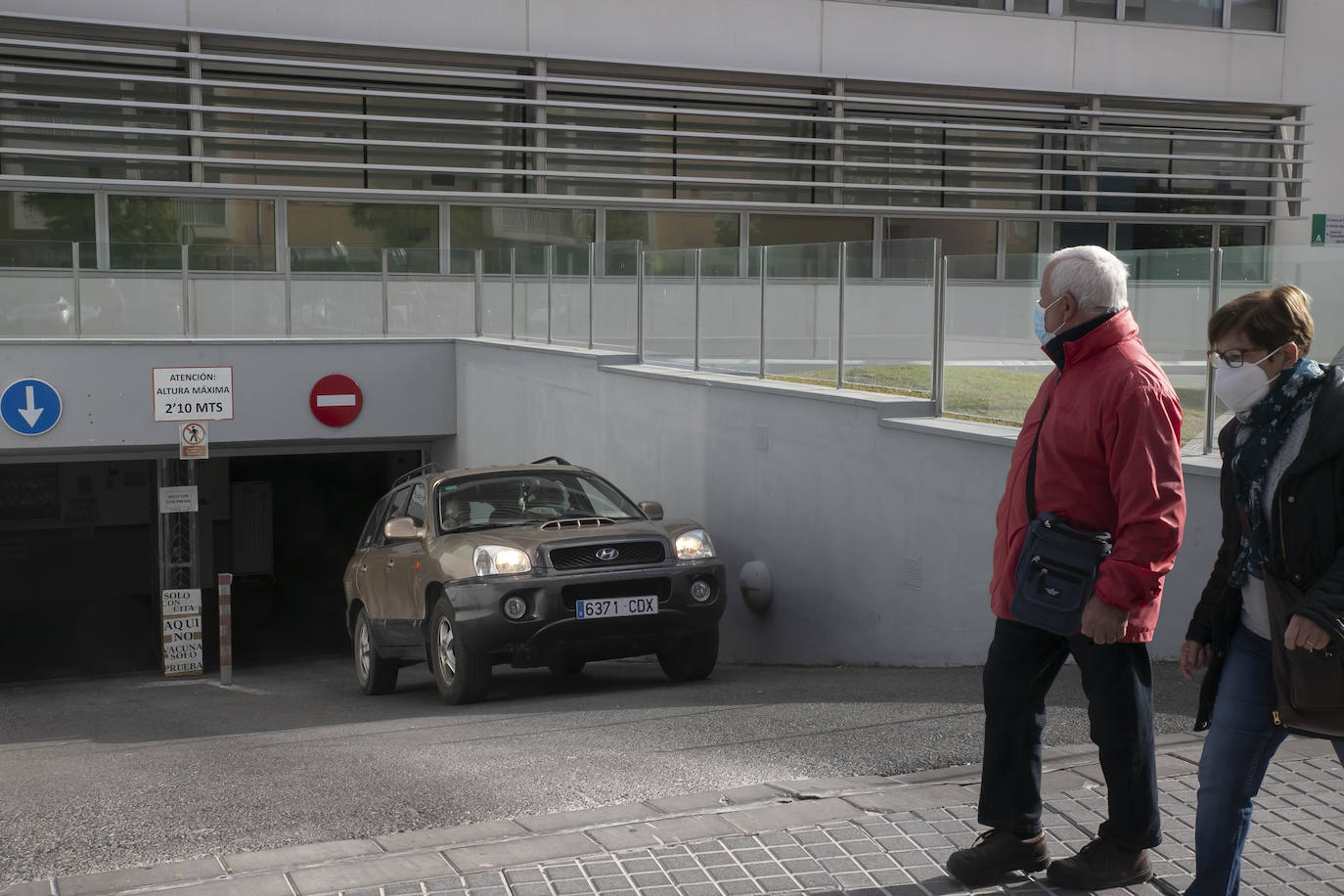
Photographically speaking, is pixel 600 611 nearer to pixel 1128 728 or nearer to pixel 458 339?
pixel 1128 728

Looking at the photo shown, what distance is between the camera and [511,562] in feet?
30.3

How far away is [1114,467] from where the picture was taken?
12.9 ft

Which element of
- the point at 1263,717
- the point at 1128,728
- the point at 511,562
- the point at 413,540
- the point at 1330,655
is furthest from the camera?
the point at 413,540

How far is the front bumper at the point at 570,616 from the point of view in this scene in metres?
9.13

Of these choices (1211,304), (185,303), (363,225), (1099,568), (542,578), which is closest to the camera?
(1099,568)

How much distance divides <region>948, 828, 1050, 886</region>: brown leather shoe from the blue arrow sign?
16560mm

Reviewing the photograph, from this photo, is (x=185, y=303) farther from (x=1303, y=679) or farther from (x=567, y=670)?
(x=1303, y=679)

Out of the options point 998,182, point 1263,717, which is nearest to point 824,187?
point 998,182

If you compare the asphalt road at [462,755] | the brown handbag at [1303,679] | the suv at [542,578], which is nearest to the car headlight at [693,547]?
the suv at [542,578]

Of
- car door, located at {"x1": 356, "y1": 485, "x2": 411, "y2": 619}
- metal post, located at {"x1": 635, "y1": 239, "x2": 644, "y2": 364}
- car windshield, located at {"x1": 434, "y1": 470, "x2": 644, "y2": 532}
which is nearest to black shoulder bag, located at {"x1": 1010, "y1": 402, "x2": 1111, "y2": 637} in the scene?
car windshield, located at {"x1": 434, "y1": 470, "x2": 644, "y2": 532}

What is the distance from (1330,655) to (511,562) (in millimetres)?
6355

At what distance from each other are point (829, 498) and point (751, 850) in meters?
6.15

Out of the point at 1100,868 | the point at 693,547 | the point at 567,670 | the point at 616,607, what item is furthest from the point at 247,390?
the point at 1100,868

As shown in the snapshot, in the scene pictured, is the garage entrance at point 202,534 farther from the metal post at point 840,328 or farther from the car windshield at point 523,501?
the metal post at point 840,328
